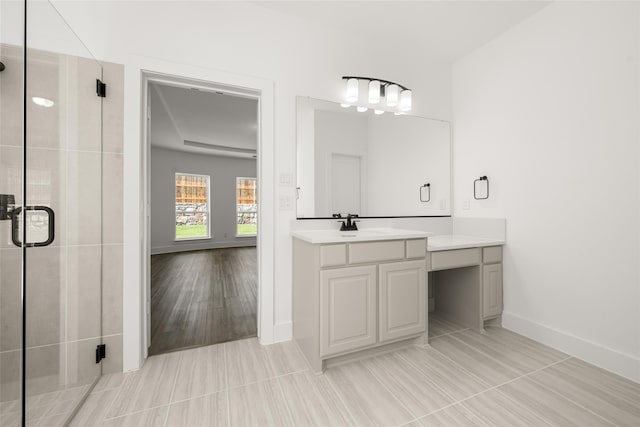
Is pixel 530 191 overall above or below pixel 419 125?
below

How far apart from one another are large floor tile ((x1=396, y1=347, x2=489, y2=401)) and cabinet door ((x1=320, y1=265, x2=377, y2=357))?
35 cm

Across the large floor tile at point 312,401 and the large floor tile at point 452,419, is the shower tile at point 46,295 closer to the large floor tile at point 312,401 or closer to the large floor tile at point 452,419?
the large floor tile at point 312,401

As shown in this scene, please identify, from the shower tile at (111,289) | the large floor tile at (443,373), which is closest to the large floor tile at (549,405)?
the large floor tile at (443,373)

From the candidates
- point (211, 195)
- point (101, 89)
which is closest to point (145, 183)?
point (101, 89)

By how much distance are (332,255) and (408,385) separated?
905 millimetres

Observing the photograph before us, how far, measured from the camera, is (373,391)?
1.54m

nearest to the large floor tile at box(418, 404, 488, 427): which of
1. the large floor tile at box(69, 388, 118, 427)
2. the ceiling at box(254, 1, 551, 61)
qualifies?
the large floor tile at box(69, 388, 118, 427)

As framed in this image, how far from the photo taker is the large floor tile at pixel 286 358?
1.76m

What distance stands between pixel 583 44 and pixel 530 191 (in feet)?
3.54

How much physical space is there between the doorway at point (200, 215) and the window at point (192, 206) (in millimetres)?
25

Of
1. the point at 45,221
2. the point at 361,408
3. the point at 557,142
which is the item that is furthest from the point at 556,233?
the point at 45,221

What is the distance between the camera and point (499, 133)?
2.42 meters

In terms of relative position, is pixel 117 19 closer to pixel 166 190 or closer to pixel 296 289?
pixel 296 289

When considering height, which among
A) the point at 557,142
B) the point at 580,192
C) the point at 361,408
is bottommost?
the point at 361,408
